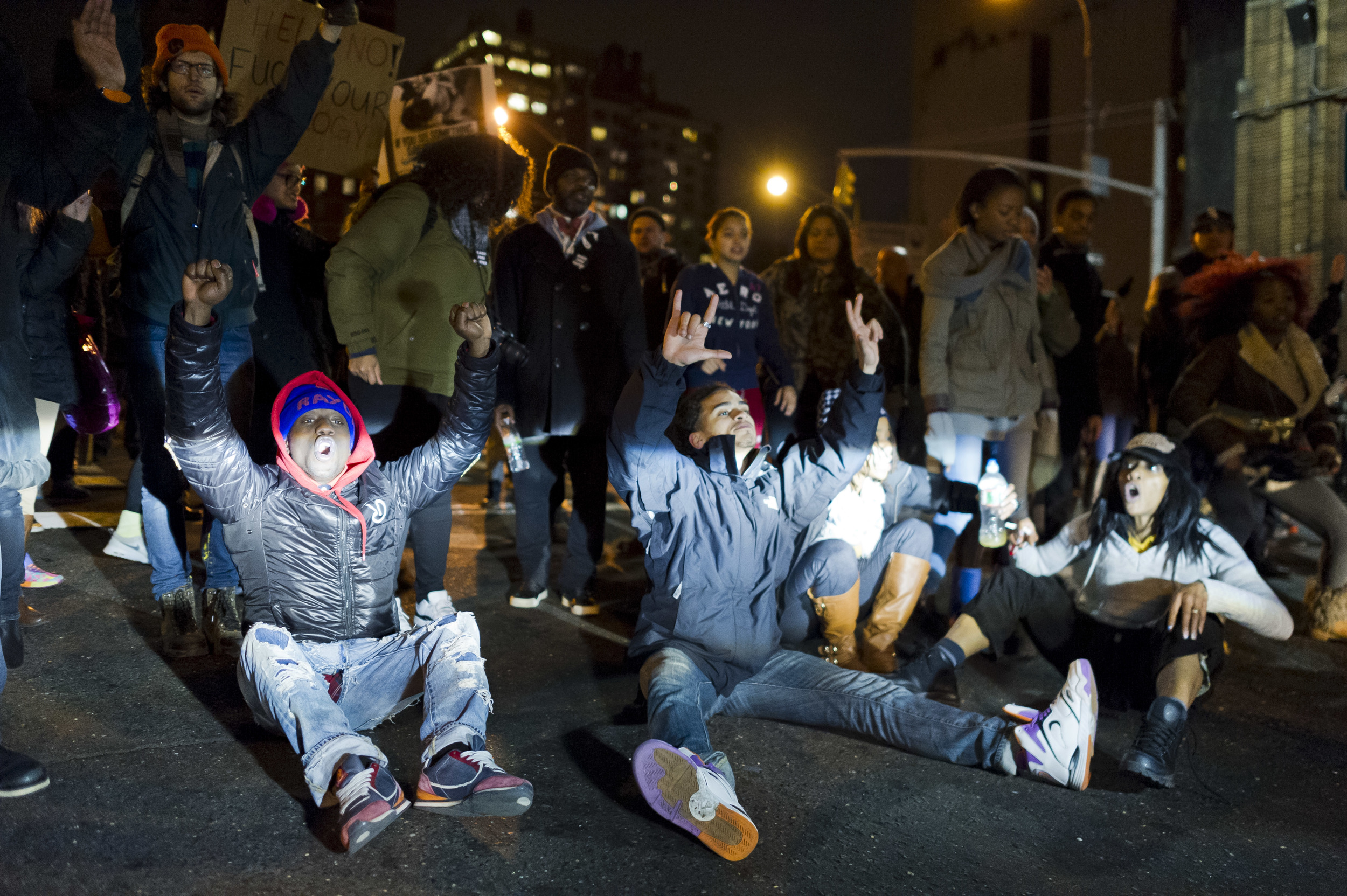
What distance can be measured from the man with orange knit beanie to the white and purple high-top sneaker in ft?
9.92

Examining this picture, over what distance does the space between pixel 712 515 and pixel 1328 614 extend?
3650mm

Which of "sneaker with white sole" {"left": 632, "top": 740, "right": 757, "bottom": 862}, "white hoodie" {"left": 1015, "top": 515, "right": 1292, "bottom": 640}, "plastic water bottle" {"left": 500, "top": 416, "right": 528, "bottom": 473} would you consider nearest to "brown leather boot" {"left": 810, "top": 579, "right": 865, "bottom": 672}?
"white hoodie" {"left": 1015, "top": 515, "right": 1292, "bottom": 640}

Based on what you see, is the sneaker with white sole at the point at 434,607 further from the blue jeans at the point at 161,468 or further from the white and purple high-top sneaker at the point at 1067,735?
the white and purple high-top sneaker at the point at 1067,735

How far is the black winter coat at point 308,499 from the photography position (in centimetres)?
308

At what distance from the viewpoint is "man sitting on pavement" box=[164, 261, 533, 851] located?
2.97m

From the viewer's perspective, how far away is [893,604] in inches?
179

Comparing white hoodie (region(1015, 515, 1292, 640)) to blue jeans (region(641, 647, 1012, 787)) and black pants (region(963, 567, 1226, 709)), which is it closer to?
black pants (region(963, 567, 1226, 709))

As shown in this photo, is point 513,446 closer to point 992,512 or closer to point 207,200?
point 207,200

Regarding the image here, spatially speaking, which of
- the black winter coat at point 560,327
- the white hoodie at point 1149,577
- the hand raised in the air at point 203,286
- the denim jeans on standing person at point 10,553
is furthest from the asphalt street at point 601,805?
the hand raised in the air at point 203,286

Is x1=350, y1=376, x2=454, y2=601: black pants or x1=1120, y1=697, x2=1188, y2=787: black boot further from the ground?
Result: x1=350, y1=376, x2=454, y2=601: black pants

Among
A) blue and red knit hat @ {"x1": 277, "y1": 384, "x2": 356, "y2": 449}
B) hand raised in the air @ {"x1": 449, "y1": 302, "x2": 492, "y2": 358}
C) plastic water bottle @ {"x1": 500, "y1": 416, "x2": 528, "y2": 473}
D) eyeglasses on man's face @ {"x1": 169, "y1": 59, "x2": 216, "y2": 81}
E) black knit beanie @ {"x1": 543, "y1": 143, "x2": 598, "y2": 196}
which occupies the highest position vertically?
eyeglasses on man's face @ {"x1": 169, "y1": 59, "x2": 216, "y2": 81}

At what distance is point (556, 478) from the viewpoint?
17.4 feet

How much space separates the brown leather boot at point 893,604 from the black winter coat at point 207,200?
3.00m

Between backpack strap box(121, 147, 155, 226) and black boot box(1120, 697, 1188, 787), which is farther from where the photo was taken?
backpack strap box(121, 147, 155, 226)
